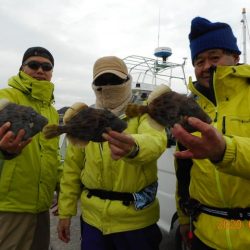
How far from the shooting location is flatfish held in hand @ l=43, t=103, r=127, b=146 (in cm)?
251

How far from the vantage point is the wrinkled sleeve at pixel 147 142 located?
2.65 metres

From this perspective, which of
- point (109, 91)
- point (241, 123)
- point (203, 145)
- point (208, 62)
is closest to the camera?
point (203, 145)

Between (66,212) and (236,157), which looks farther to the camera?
(66,212)

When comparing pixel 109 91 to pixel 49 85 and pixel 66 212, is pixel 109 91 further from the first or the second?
pixel 66 212

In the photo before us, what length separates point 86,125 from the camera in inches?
100

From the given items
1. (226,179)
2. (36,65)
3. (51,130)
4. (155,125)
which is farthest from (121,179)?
(36,65)

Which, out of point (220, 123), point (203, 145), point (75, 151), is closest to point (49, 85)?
point (75, 151)

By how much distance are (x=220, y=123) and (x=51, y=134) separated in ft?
4.17

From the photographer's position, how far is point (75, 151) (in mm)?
3334

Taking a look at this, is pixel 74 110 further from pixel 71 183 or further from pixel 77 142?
pixel 71 183

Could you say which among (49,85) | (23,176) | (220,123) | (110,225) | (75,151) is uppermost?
(49,85)

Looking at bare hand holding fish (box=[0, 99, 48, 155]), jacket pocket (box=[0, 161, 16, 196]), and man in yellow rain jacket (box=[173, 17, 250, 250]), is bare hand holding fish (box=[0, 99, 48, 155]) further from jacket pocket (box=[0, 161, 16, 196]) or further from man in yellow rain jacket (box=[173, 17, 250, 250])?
man in yellow rain jacket (box=[173, 17, 250, 250])

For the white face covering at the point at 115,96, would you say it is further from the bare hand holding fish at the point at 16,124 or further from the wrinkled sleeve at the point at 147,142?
the bare hand holding fish at the point at 16,124

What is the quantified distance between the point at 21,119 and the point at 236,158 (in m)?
1.62
